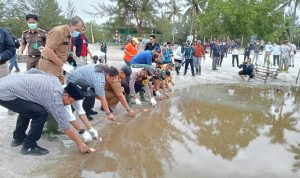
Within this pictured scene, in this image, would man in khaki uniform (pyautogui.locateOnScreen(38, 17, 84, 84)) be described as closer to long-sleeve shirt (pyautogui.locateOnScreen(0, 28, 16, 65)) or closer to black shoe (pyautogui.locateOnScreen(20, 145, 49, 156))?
long-sleeve shirt (pyautogui.locateOnScreen(0, 28, 16, 65))

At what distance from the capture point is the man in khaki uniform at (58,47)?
5.21 meters

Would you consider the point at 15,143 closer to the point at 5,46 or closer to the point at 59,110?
the point at 59,110

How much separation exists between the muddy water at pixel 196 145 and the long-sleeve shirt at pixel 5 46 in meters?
1.89

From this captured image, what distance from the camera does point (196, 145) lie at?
531 centimetres

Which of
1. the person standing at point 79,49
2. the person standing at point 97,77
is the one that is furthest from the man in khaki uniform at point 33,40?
the person standing at point 79,49

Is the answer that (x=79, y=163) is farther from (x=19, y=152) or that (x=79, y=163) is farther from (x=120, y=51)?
(x=120, y=51)

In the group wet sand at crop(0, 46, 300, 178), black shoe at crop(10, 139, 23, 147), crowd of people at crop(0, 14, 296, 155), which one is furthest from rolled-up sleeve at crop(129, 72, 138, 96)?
black shoe at crop(10, 139, 23, 147)

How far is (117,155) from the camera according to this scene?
15.4 feet

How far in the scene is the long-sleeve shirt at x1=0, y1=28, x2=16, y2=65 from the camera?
5.41 m

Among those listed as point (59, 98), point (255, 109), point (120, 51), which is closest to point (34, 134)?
point (59, 98)

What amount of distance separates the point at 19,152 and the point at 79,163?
0.82 m

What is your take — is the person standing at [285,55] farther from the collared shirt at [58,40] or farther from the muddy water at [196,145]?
the collared shirt at [58,40]

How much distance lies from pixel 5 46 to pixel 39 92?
1.83m

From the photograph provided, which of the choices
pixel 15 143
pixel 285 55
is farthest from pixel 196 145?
pixel 285 55
